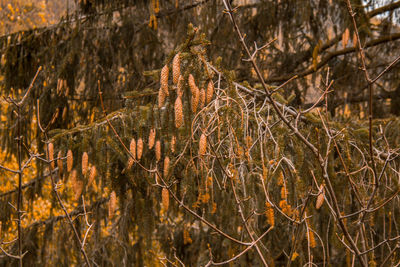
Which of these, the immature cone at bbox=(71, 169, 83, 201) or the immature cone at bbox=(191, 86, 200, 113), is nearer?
the immature cone at bbox=(191, 86, 200, 113)

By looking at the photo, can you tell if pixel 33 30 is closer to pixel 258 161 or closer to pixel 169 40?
pixel 169 40

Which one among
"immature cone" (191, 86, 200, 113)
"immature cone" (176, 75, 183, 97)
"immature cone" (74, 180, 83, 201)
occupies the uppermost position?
"immature cone" (176, 75, 183, 97)

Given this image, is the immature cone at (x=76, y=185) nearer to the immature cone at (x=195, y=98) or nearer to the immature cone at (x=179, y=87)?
the immature cone at (x=179, y=87)

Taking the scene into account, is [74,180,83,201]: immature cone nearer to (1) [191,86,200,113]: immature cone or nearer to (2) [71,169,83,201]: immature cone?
(2) [71,169,83,201]: immature cone

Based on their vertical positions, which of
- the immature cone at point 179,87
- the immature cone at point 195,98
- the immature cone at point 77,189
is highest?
the immature cone at point 179,87

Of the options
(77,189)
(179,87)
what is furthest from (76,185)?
(179,87)

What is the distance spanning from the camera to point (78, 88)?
4.00 metres

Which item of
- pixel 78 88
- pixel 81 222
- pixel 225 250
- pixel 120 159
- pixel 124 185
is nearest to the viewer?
pixel 120 159

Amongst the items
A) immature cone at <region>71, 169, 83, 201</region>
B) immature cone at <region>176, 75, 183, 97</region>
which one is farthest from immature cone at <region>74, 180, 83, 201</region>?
immature cone at <region>176, 75, 183, 97</region>

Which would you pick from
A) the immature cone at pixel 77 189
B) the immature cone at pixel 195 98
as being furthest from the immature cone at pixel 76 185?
the immature cone at pixel 195 98

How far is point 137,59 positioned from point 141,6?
0.41 m

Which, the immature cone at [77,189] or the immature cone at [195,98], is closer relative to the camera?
the immature cone at [195,98]

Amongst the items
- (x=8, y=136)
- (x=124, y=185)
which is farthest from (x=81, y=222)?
(x=124, y=185)

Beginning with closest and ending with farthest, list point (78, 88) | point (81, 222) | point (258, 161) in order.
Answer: point (258, 161)
point (81, 222)
point (78, 88)
